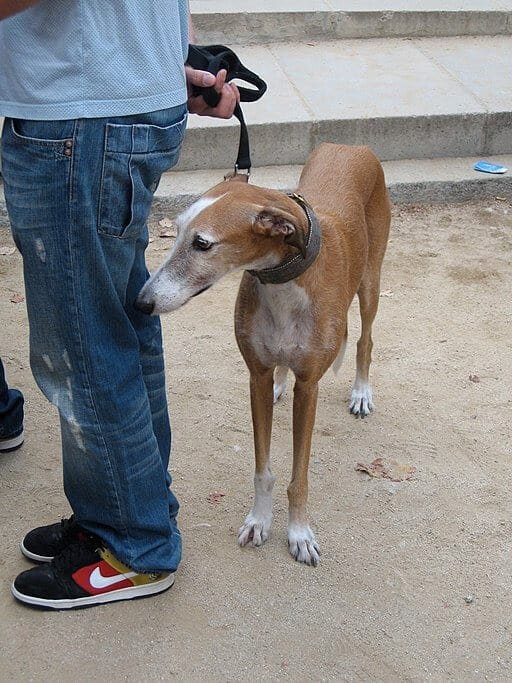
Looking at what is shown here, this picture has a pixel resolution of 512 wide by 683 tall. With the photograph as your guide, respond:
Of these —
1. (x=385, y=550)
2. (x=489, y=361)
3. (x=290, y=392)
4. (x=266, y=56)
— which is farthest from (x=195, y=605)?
(x=266, y=56)

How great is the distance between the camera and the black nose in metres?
2.63

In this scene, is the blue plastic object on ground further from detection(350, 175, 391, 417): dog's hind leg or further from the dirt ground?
detection(350, 175, 391, 417): dog's hind leg

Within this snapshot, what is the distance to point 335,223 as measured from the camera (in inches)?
131

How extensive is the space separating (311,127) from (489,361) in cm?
254

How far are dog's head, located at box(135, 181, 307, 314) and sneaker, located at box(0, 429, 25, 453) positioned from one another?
1302 millimetres

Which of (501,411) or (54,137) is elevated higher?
(54,137)

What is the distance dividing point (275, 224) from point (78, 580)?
1.32 meters

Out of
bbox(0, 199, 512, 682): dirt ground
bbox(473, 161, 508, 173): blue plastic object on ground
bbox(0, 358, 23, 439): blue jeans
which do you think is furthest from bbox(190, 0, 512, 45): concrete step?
bbox(0, 358, 23, 439): blue jeans

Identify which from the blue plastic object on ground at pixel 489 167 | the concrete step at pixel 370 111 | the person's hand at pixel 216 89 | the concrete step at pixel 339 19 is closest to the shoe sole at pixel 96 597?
the person's hand at pixel 216 89

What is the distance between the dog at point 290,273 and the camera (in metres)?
2.65

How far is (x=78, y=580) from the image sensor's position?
2.90 m

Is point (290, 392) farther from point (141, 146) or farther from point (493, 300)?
point (141, 146)

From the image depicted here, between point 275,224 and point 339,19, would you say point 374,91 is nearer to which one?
point 339,19

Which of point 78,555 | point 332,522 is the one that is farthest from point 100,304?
point 332,522
